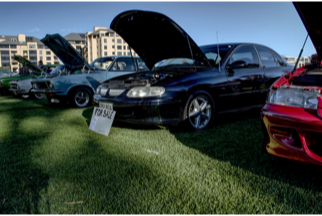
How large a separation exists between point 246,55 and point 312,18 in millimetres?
2215

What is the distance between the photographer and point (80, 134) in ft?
12.0

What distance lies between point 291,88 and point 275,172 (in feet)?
2.67

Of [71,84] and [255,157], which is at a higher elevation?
[71,84]

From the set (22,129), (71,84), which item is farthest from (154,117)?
(71,84)

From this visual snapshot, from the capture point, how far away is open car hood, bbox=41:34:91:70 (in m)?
6.30

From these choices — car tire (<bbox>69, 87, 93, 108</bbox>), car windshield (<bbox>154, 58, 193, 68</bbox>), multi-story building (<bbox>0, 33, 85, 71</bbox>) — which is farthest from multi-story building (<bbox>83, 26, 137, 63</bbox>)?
car windshield (<bbox>154, 58, 193, 68</bbox>)

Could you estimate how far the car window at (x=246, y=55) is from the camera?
4135mm

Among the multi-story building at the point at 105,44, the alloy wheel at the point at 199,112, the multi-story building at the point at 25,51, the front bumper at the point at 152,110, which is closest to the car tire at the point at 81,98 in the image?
the front bumper at the point at 152,110

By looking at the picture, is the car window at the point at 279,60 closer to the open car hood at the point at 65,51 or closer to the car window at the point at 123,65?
the car window at the point at 123,65

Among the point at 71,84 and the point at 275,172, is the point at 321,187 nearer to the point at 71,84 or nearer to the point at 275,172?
the point at 275,172

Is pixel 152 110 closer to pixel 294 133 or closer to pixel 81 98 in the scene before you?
pixel 294 133

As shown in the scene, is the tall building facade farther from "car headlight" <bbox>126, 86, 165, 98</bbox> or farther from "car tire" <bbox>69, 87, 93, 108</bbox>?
"car headlight" <bbox>126, 86, 165, 98</bbox>

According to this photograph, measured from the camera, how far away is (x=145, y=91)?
338 centimetres

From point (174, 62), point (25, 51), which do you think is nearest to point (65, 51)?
point (174, 62)
